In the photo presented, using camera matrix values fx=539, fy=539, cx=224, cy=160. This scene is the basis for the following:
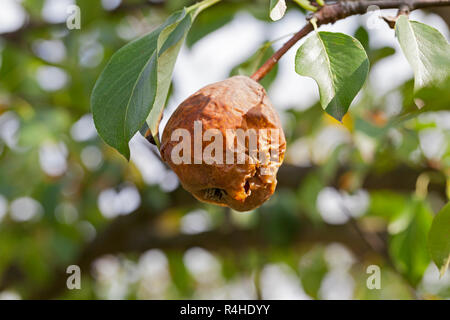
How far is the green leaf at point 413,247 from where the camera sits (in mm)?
1441

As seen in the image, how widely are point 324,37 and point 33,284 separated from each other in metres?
2.84

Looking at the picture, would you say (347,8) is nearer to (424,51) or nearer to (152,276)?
(424,51)

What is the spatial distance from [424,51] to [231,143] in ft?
1.14

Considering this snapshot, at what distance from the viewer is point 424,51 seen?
86 centimetres

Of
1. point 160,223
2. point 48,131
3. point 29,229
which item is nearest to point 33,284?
point 29,229

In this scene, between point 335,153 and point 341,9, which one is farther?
point 335,153

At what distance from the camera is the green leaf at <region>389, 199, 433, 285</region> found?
144cm

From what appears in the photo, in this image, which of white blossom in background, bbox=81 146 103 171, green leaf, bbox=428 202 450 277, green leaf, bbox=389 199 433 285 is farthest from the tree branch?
white blossom in background, bbox=81 146 103 171

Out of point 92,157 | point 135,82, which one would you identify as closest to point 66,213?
point 92,157

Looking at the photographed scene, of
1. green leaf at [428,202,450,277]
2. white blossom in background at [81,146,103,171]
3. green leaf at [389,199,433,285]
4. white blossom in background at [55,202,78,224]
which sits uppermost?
white blossom in background at [81,146,103,171]

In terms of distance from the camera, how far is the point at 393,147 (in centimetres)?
202

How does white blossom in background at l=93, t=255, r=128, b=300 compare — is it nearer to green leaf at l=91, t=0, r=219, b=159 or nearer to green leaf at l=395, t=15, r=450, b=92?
green leaf at l=91, t=0, r=219, b=159

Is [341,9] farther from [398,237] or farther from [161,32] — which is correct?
[398,237]

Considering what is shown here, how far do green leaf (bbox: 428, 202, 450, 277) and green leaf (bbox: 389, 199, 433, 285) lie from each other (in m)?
0.49
